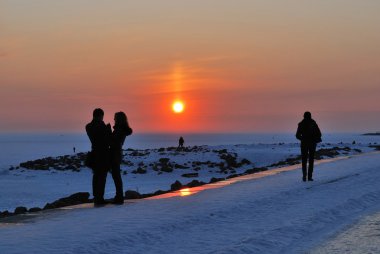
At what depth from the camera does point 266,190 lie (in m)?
14.1

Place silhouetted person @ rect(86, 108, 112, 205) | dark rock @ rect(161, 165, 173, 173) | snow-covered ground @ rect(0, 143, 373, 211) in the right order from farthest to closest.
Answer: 1. dark rock @ rect(161, 165, 173, 173)
2. snow-covered ground @ rect(0, 143, 373, 211)
3. silhouetted person @ rect(86, 108, 112, 205)

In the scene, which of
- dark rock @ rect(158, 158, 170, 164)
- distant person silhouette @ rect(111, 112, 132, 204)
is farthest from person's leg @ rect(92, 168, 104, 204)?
dark rock @ rect(158, 158, 170, 164)

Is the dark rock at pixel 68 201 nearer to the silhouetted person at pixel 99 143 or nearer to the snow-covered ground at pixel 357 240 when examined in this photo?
the silhouetted person at pixel 99 143

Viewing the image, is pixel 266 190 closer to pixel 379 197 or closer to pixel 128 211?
pixel 379 197

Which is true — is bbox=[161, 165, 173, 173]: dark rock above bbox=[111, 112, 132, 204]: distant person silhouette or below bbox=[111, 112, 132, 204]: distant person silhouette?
below

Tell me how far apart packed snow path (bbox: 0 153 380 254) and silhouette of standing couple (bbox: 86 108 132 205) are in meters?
0.65

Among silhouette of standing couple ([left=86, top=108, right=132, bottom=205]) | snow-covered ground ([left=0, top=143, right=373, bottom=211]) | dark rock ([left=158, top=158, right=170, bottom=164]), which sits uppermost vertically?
silhouette of standing couple ([left=86, top=108, right=132, bottom=205])

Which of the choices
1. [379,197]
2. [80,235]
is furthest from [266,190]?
[80,235]

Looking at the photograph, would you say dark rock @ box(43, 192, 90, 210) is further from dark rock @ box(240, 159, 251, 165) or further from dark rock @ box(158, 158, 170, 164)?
dark rock @ box(240, 159, 251, 165)

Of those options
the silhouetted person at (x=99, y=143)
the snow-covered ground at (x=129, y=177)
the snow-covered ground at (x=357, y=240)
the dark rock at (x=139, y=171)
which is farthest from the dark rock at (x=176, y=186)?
the dark rock at (x=139, y=171)

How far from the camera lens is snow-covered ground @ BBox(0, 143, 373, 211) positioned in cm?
2377

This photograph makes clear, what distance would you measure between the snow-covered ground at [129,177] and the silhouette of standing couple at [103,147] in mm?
8866

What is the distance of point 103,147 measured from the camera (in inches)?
449

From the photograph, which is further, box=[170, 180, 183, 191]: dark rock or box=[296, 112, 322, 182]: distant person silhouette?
box=[170, 180, 183, 191]: dark rock
